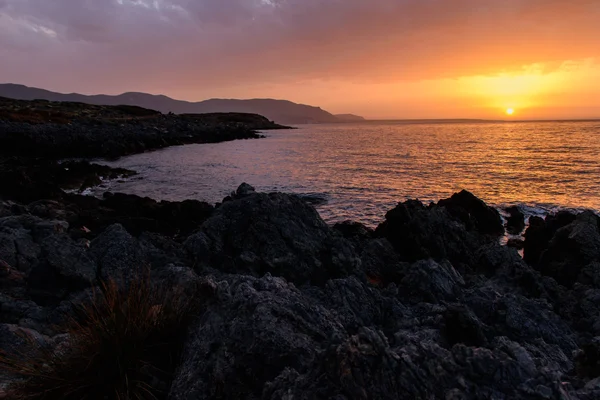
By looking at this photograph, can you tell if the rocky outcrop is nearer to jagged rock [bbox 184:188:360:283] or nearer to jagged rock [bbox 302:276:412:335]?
jagged rock [bbox 184:188:360:283]

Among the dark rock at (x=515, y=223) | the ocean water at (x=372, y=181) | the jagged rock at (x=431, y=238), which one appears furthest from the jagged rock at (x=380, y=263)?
the dark rock at (x=515, y=223)

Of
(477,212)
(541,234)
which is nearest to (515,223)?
(477,212)

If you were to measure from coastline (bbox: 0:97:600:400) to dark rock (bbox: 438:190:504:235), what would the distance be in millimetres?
3997

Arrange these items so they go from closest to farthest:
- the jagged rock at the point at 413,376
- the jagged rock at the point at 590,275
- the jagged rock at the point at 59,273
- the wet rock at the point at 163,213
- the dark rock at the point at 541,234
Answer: the jagged rock at the point at 413,376, the jagged rock at the point at 59,273, the jagged rock at the point at 590,275, the dark rock at the point at 541,234, the wet rock at the point at 163,213

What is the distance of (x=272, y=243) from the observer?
9.02 meters

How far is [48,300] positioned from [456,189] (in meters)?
29.9

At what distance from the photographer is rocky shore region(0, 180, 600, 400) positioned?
11.8ft

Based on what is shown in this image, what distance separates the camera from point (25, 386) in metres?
4.10

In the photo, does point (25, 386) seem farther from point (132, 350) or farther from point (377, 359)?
point (377, 359)

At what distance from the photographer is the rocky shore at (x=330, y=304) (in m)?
3.60

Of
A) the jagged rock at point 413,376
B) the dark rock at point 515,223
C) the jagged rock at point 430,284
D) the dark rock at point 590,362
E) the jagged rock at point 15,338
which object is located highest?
the jagged rock at point 413,376

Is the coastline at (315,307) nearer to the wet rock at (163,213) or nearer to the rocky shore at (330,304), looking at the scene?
the rocky shore at (330,304)

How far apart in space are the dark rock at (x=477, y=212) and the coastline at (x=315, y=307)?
4.00m

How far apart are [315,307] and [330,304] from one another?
5.37ft
